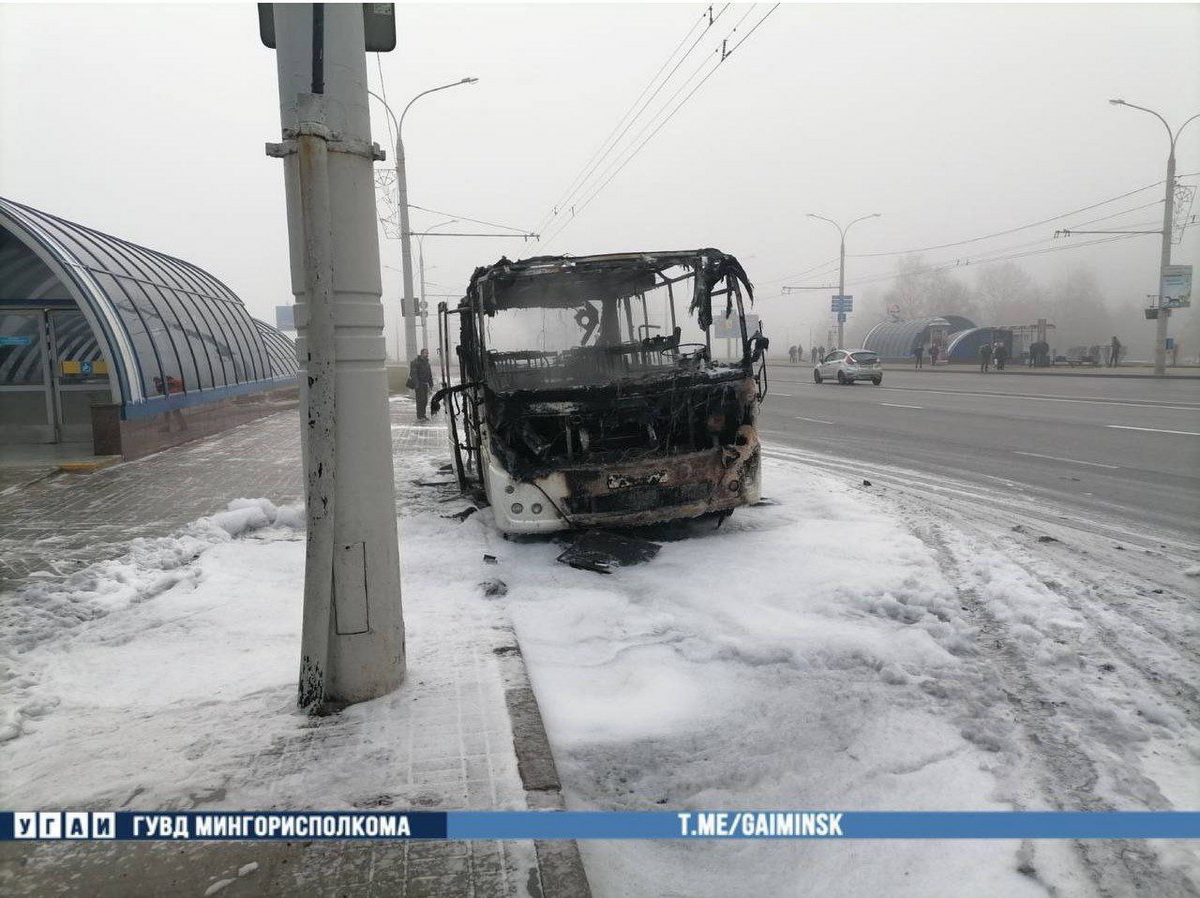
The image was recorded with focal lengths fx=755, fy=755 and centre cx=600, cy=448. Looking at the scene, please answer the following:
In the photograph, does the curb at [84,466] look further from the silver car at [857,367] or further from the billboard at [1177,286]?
the billboard at [1177,286]

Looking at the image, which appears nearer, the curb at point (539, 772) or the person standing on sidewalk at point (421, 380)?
the curb at point (539, 772)

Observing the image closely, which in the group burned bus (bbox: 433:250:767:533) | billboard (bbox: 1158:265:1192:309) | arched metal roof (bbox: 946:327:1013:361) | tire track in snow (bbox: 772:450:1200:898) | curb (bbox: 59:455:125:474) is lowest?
tire track in snow (bbox: 772:450:1200:898)

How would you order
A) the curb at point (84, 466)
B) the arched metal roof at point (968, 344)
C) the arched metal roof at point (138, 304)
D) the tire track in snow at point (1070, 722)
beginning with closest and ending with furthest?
1. the tire track in snow at point (1070, 722)
2. the curb at point (84, 466)
3. the arched metal roof at point (138, 304)
4. the arched metal roof at point (968, 344)

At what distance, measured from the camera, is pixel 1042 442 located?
37.9ft

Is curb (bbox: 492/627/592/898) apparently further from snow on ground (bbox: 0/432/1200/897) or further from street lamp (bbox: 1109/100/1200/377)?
street lamp (bbox: 1109/100/1200/377)

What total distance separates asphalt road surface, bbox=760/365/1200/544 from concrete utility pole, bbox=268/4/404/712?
20.9 ft

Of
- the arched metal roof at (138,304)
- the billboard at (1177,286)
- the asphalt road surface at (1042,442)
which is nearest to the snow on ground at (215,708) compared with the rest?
the asphalt road surface at (1042,442)

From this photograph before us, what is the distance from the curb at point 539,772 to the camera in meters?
2.27

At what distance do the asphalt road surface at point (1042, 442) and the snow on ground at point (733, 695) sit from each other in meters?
2.47

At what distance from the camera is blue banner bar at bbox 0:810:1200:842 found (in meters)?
2.51

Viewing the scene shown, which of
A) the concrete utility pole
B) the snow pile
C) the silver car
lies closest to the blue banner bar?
the concrete utility pole

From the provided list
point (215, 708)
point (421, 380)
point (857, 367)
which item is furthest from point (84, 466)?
point (857, 367)

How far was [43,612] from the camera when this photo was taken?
4.68 meters

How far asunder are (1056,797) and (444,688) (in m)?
2.55
